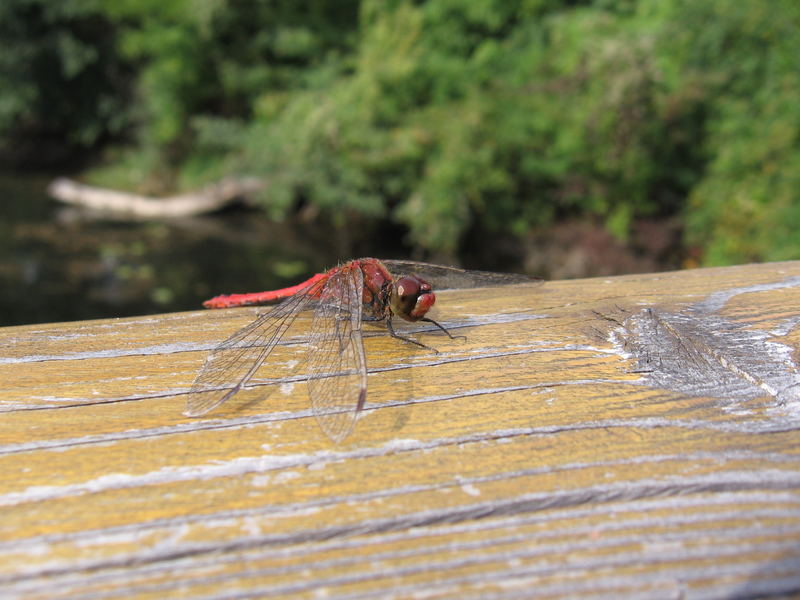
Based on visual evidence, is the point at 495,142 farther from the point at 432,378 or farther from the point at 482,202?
the point at 432,378

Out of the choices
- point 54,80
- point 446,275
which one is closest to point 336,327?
point 446,275

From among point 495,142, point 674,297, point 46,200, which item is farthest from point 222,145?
point 674,297

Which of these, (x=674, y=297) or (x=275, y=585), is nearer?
(x=275, y=585)

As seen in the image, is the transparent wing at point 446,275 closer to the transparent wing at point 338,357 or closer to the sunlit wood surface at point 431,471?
the transparent wing at point 338,357

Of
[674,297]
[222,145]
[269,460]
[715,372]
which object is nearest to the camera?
[269,460]

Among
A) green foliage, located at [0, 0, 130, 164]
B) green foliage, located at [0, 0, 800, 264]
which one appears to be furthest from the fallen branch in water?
green foliage, located at [0, 0, 130, 164]

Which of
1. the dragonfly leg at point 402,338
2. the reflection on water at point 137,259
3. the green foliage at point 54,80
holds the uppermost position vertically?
the green foliage at point 54,80

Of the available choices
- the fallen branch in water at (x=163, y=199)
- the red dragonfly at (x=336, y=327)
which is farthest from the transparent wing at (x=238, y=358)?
Answer: the fallen branch in water at (x=163, y=199)
